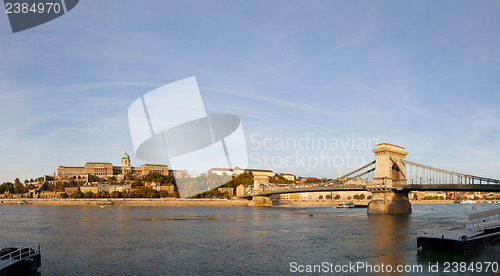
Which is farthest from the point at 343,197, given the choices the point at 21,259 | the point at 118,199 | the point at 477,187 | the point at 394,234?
the point at 21,259

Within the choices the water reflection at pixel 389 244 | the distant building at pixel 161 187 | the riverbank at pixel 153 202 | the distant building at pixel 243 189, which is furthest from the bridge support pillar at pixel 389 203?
the distant building at pixel 161 187

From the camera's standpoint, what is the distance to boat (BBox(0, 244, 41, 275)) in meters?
19.6

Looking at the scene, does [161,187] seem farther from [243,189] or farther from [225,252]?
[225,252]

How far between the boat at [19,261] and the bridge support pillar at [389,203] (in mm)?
51131

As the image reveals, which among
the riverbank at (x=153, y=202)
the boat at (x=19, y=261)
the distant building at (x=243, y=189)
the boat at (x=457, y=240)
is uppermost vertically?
the boat at (x=19, y=261)

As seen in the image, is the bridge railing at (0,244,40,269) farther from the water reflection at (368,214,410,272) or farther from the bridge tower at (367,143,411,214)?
the bridge tower at (367,143,411,214)

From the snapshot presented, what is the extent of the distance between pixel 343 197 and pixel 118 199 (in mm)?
80708

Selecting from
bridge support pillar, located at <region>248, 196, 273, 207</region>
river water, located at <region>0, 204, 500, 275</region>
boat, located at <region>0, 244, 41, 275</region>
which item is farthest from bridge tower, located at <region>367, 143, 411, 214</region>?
boat, located at <region>0, 244, 41, 275</region>

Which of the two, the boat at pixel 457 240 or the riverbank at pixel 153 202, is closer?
the boat at pixel 457 240

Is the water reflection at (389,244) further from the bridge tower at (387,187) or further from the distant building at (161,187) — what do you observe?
the distant building at (161,187)

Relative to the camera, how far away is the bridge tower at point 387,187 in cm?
6225

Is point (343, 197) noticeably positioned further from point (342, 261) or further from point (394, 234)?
point (342, 261)

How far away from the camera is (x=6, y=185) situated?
7215 inches

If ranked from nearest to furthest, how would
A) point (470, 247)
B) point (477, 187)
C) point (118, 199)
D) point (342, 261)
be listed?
point (342, 261), point (470, 247), point (477, 187), point (118, 199)
